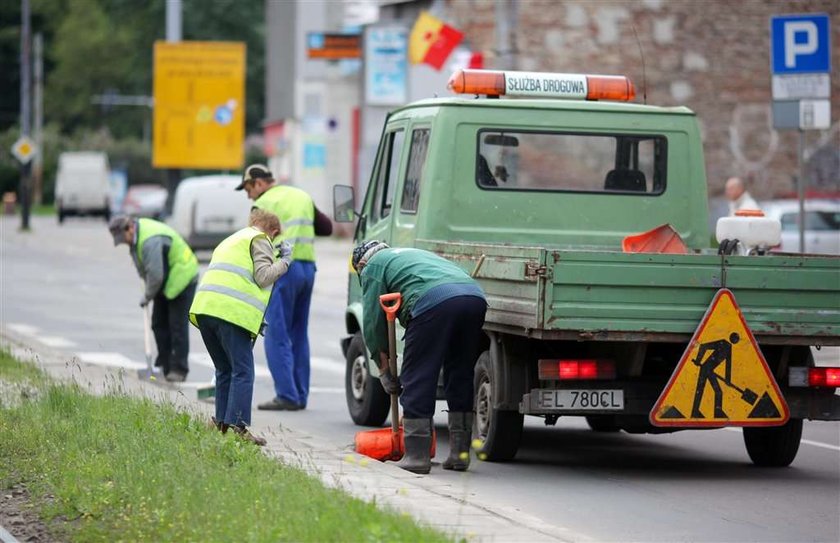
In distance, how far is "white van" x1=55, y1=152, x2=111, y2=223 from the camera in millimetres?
67938

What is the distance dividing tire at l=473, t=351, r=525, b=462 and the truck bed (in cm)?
53

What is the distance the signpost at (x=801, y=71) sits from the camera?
17.7 metres

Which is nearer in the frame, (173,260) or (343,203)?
(343,203)

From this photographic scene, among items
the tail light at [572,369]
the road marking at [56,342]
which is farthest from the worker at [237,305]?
the road marking at [56,342]

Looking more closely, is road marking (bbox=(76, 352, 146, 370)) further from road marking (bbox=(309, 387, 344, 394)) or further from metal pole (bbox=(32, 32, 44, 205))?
metal pole (bbox=(32, 32, 44, 205))

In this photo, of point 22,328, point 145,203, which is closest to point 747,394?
point 22,328

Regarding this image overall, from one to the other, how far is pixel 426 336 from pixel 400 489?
1.52 meters

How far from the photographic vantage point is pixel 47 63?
10125cm

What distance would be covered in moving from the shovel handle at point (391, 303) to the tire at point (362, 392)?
2503 millimetres

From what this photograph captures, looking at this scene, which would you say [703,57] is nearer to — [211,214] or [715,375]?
[211,214]

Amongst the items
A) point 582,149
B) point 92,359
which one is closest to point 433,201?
point 582,149

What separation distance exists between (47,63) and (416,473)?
9512cm

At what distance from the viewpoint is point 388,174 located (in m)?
12.7

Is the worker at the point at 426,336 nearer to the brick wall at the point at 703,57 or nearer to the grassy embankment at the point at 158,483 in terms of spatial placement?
the grassy embankment at the point at 158,483
